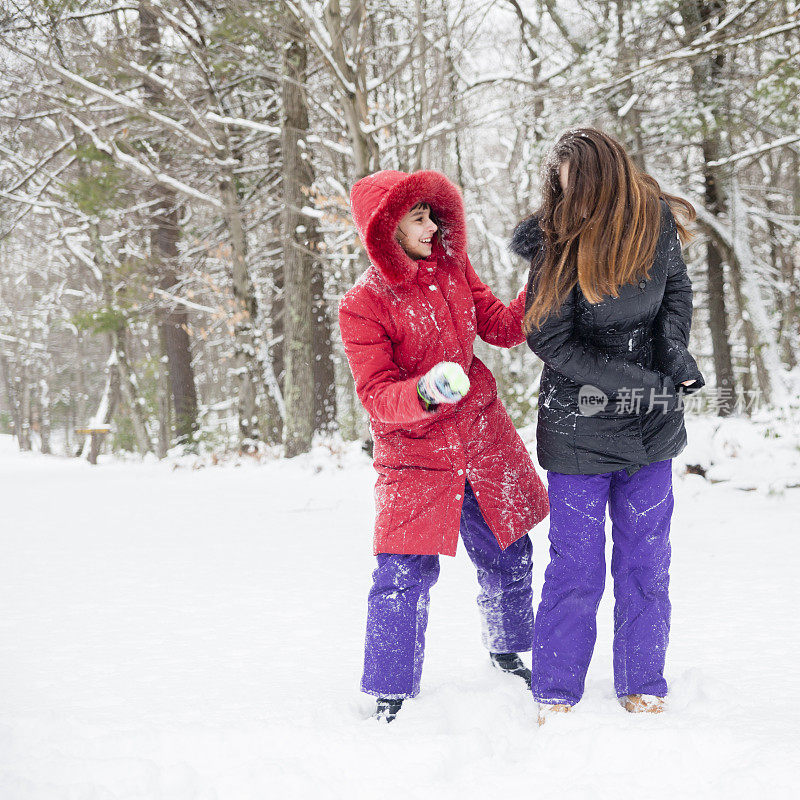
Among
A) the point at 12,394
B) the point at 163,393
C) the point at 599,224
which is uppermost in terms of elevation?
the point at 12,394

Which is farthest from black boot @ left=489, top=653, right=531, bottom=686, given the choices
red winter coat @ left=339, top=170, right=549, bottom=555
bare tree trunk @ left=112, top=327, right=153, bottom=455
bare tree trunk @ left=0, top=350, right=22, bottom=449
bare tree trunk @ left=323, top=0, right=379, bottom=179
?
bare tree trunk @ left=0, top=350, right=22, bottom=449

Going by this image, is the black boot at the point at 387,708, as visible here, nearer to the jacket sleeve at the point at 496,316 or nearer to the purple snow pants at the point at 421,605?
the purple snow pants at the point at 421,605

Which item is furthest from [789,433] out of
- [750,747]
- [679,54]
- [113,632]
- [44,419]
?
[44,419]

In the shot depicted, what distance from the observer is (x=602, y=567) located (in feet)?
7.88

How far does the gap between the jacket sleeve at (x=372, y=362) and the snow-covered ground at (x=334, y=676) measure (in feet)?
3.35

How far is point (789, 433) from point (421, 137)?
4.54 m

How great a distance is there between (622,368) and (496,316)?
64 cm

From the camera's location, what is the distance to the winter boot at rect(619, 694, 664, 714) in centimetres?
231

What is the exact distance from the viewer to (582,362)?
2287 mm

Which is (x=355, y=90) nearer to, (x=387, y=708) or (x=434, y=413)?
(x=434, y=413)

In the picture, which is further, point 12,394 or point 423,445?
point 12,394

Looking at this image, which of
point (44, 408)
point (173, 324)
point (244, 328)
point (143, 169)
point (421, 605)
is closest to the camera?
point (421, 605)

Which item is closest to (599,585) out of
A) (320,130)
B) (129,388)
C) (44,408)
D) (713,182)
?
(713,182)

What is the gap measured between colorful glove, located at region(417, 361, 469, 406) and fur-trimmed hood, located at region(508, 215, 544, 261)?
1.79 ft
